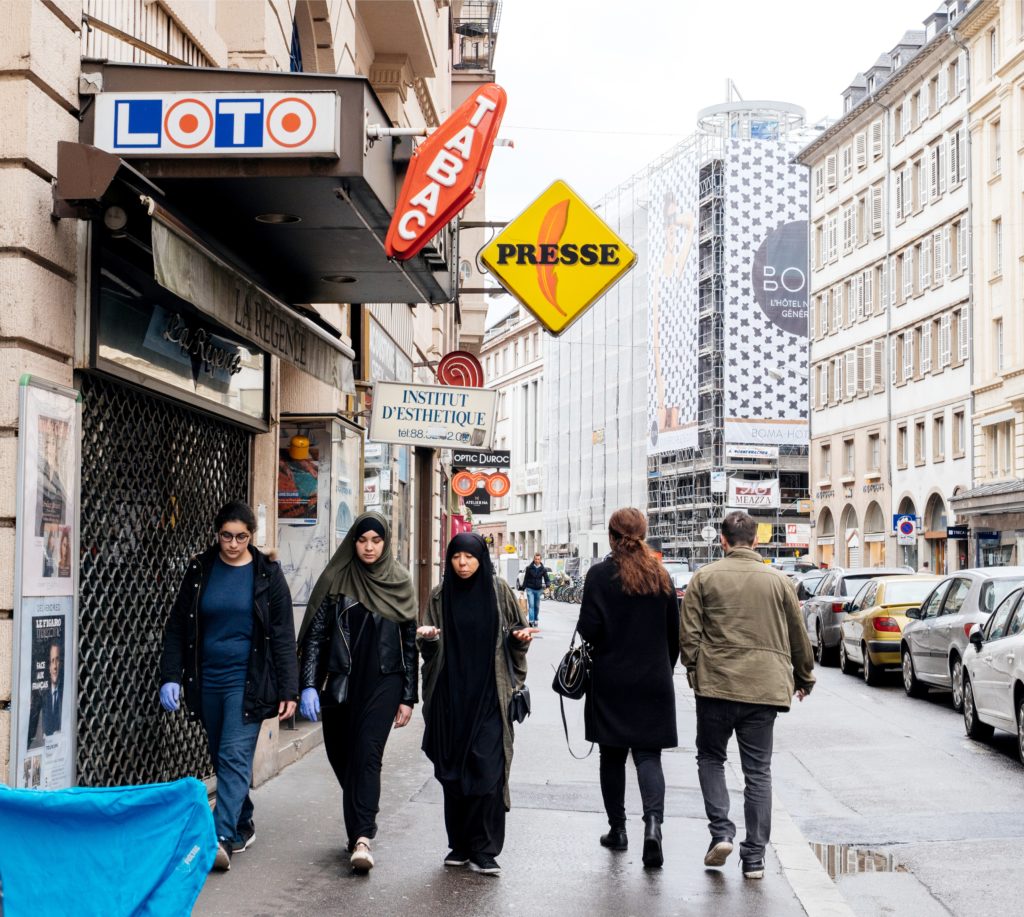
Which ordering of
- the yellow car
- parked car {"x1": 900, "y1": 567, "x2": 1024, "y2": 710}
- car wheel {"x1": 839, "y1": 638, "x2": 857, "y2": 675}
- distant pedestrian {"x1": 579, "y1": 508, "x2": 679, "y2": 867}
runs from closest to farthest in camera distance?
distant pedestrian {"x1": 579, "y1": 508, "x2": 679, "y2": 867}, parked car {"x1": 900, "y1": 567, "x2": 1024, "y2": 710}, the yellow car, car wheel {"x1": 839, "y1": 638, "x2": 857, "y2": 675}

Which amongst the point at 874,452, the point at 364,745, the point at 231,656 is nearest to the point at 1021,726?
the point at 364,745

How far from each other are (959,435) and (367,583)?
48.1 meters

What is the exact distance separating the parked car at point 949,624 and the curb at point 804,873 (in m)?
6.48

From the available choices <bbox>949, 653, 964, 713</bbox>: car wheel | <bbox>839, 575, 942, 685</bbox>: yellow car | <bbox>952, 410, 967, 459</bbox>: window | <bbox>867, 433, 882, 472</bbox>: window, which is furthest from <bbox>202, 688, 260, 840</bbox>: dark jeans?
<bbox>867, 433, 882, 472</bbox>: window

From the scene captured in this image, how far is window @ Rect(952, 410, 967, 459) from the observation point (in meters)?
52.4

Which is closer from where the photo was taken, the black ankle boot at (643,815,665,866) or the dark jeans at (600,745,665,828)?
the black ankle boot at (643,815,665,866)

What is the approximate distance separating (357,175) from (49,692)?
9.29 feet

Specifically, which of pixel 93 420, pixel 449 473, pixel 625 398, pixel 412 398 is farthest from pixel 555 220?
pixel 625 398

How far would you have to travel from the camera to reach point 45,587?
657 cm

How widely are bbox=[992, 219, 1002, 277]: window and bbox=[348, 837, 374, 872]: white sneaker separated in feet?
150

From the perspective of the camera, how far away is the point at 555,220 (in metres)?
12.4

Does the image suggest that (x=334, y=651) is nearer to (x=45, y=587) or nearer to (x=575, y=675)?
(x=575, y=675)

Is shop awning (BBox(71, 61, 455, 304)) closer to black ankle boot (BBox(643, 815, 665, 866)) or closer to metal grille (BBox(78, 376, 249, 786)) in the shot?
metal grille (BBox(78, 376, 249, 786))

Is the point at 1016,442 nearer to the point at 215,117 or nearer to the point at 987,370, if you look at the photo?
the point at 987,370
